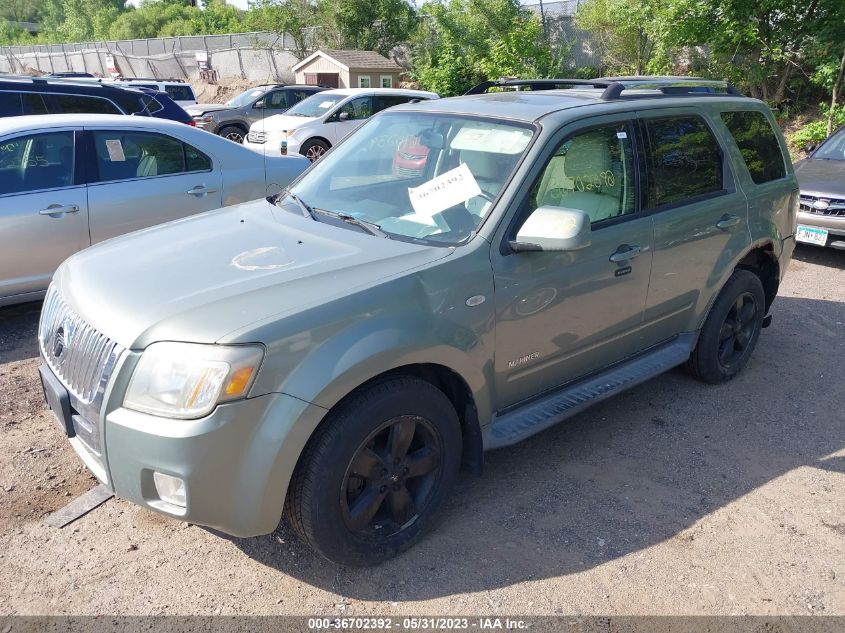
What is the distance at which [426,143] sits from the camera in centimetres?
384

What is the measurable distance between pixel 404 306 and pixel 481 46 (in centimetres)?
2272

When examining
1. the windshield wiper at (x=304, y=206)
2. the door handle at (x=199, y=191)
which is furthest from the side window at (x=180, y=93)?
the windshield wiper at (x=304, y=206)

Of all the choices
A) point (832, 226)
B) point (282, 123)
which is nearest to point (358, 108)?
point (282, 123)

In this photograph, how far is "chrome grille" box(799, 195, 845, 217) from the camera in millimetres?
7734

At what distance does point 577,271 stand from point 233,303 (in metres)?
1.69

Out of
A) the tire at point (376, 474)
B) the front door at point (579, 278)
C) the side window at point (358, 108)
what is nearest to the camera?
the tire at point (376, 474)

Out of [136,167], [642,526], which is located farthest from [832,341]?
[136,167]

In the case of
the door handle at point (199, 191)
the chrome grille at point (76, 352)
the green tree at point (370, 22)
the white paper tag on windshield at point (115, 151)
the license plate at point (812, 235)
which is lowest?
the license plate at point (812, 235)

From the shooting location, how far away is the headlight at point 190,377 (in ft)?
8.07

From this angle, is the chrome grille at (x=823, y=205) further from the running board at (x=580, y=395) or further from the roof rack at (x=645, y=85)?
the running board at (x=580, y=395)

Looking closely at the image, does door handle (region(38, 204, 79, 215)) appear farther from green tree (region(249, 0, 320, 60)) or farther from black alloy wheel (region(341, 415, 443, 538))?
green tree (region(249, 0, 320, 60))

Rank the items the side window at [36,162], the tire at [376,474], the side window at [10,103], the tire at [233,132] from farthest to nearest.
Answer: the tire at [233,132], the side window at [10,103], the side window at [36,162], the tire at [376,474]

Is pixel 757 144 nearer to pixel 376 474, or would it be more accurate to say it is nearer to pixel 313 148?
pixel 376 474

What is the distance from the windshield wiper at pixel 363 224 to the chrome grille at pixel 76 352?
1255 millimetres
